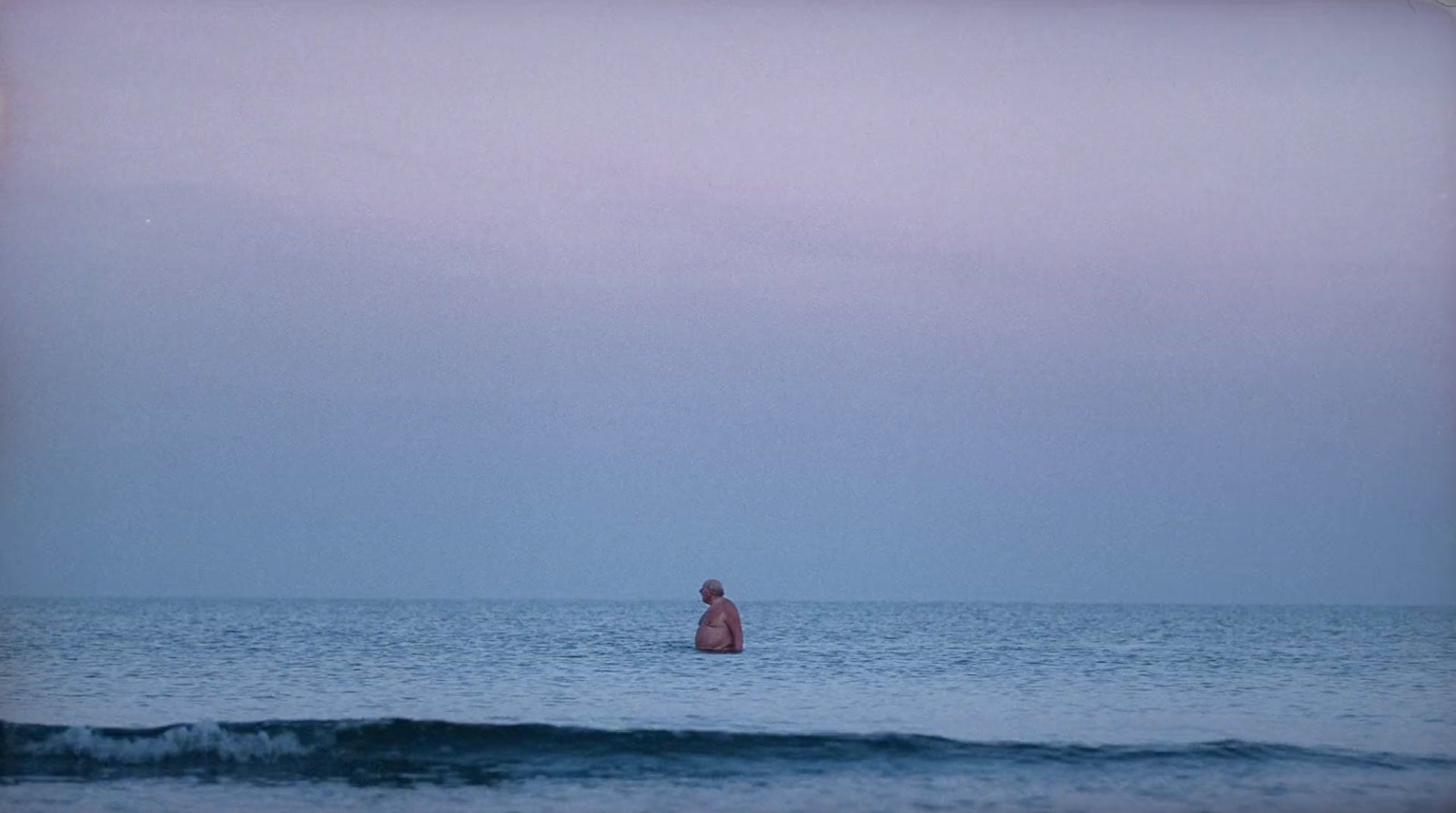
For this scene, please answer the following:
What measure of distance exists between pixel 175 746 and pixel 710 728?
12.7 ft

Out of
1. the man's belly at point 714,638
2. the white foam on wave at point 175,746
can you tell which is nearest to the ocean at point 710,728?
the white foam on wave at point 175,746

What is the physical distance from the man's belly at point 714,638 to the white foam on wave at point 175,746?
7.00m

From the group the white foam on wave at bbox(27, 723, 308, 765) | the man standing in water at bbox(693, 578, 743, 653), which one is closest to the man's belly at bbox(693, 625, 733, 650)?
the man standing in water at bbox(693, 578, 743, 653)

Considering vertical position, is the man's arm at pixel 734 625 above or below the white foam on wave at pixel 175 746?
above

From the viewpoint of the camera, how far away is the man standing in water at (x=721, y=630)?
16906 millimetres

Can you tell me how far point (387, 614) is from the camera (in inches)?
1336

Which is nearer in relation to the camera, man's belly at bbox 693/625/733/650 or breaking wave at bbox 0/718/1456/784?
breaking wave at bbox 0/718/1456/784

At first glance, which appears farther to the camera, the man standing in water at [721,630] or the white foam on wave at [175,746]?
the man standing in water at [721,630]

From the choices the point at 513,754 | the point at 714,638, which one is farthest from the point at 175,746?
the point at 714,638

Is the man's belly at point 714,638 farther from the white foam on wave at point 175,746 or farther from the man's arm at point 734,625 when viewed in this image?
the white foam on wave at point 175,746

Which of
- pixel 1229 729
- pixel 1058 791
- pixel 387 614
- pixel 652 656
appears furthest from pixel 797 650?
pixel 387 614

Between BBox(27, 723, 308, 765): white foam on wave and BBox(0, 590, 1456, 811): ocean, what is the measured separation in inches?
0.8

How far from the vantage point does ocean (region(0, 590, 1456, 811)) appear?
9445 mm

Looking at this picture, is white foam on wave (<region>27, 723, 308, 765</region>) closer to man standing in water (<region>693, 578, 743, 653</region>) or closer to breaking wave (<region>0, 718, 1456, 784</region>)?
breaking wave (<region>0, 718, 1456, 784</region>)
